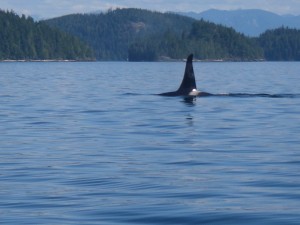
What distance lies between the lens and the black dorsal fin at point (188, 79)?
41800 millimetres

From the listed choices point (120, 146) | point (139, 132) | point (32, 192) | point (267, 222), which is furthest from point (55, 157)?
point (267, 222)

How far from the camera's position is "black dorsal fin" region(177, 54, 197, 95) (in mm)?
41800

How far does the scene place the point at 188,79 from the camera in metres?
42.8

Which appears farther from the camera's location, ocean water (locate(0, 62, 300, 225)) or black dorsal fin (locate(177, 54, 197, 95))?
black dorsal fin (locate(177, 54, 197, 95))

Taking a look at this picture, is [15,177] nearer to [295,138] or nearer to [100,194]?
[100,194]

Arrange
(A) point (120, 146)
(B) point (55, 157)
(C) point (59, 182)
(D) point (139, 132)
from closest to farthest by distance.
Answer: (C) point (59, 182), (B) point (55, 157), (A) point (120, 146), (D) point (139, 132)

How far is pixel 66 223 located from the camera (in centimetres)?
1342

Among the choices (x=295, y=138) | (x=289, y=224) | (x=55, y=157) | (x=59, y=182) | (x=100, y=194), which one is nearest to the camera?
(x=289, y=224)

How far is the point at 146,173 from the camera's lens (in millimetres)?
18156

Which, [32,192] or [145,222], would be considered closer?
[145,222]

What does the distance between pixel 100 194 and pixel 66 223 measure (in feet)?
8.11

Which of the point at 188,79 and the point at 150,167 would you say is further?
the point at 188,79

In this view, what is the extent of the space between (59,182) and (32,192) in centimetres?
105

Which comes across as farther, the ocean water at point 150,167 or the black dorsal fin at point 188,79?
the black dorsal fin at point 188,79
